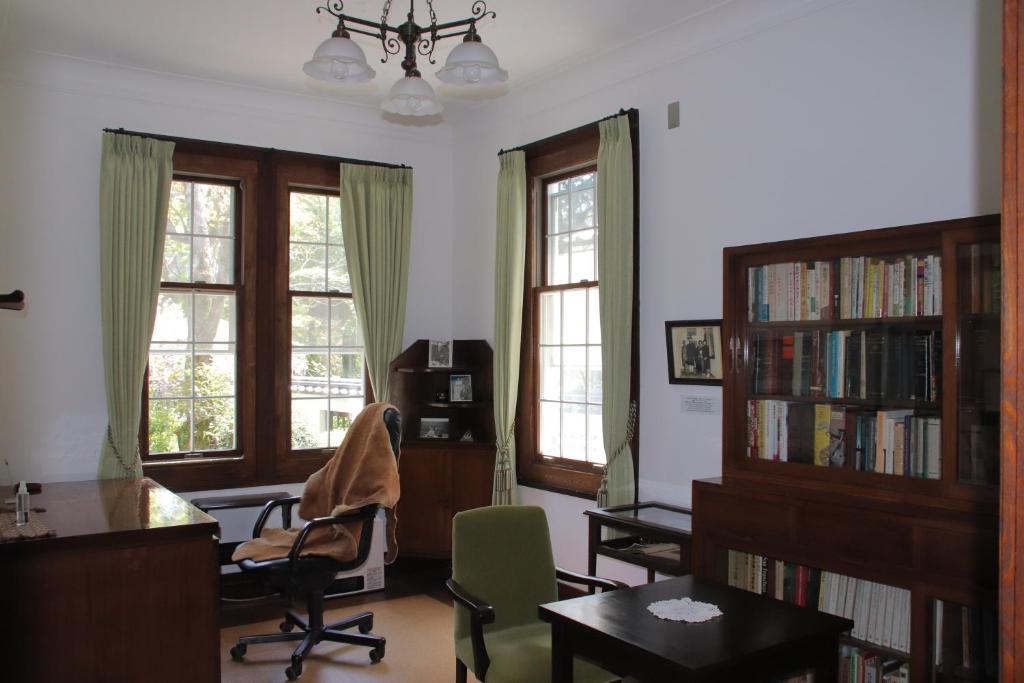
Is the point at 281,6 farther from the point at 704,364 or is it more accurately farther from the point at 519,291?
the point at 704,364

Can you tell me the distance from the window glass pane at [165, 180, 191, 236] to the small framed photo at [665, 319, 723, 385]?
3.30 m

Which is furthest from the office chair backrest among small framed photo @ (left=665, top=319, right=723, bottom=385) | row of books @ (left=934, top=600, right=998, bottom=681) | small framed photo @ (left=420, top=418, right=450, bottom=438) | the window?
the window

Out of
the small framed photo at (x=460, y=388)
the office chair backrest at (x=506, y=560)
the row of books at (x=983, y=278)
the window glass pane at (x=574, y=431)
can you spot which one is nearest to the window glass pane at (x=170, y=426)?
the small framed photo at (x=460, y=388)

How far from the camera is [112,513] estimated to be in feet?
11.6

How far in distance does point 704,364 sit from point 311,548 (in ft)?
7.50

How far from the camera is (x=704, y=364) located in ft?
13.7

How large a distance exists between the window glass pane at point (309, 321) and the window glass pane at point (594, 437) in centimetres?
209

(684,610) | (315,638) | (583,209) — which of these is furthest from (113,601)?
(583,209)

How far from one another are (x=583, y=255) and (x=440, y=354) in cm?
144

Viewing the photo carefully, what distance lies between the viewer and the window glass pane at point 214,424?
5418mm

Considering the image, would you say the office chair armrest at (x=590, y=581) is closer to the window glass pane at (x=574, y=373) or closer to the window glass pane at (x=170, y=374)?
the window glass pane at (x=574, y=373)

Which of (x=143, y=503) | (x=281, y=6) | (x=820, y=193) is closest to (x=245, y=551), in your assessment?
(x=143, y=503)

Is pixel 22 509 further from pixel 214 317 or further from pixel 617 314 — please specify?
pixel 617 314

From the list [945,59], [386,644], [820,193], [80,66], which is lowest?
[386,644]
